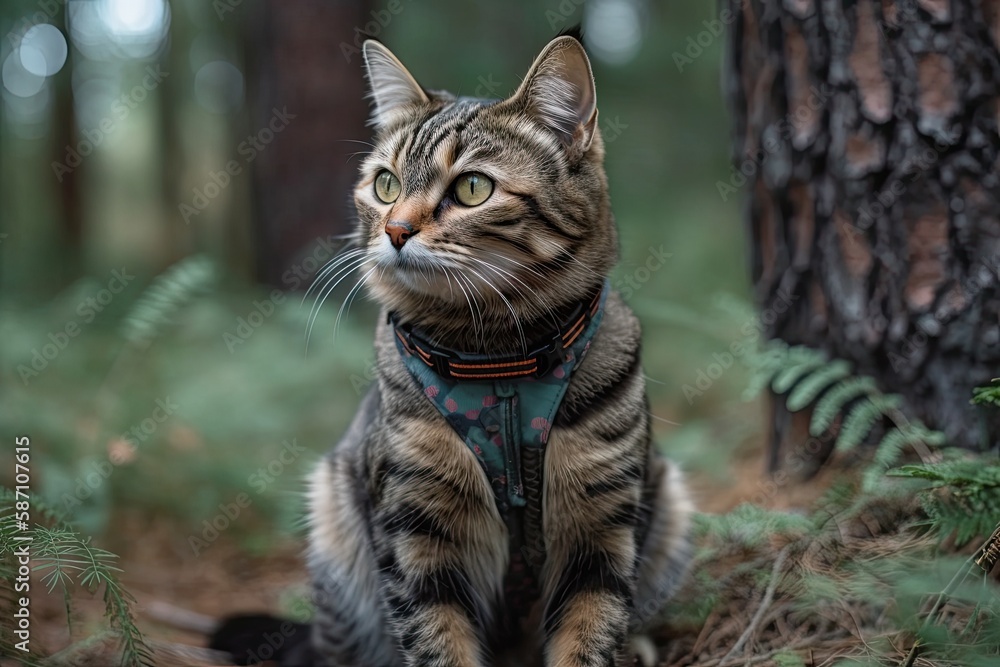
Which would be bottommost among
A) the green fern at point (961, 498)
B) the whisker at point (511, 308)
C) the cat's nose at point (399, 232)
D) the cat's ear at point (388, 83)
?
the green fern at point (961, 498)

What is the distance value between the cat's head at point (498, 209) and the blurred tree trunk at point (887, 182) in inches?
42.6

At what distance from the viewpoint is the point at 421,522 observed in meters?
2.33

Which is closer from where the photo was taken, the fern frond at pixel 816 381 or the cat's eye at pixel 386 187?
the cat's eye at pixel 386 187

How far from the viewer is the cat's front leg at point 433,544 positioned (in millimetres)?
2301

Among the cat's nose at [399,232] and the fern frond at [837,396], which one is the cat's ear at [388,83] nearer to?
the cat's nose at [399,232]

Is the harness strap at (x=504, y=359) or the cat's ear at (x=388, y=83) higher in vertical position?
the cat's ear at (x=388, y=83)

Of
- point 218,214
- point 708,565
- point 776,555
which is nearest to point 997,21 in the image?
point 776,555

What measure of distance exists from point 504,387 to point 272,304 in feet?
13.0

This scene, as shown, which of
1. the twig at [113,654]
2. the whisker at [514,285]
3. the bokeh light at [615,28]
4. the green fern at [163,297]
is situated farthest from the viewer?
the bokeh light at [615,28]

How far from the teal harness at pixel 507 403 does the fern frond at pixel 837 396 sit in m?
1.04

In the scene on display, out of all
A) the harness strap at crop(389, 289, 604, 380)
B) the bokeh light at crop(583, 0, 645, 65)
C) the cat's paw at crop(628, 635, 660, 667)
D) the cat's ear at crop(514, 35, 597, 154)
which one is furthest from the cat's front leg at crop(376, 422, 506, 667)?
the bokeh light at crop(583, 0, 645, 65)

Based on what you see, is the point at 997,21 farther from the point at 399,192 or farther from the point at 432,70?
the point at 432,70

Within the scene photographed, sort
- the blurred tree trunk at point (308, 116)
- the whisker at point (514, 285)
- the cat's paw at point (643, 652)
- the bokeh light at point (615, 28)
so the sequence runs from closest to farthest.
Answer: the whisker at point (514, 285) < the cat's paw at point (643, 652) < the blurred tree trunk at point (308, 116) < the bokeh light at point (615, 28)

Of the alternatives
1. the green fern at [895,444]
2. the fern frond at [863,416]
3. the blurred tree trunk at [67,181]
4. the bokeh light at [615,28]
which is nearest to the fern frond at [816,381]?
the fern frond at [863,416]
